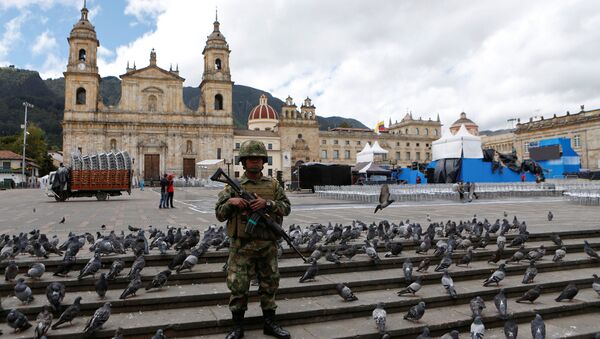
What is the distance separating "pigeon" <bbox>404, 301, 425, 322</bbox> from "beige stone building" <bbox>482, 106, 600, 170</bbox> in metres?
59.5

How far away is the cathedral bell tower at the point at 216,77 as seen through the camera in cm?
5459

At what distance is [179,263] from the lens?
16.2 feet

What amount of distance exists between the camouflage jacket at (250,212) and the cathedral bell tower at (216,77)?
53143 millimetres

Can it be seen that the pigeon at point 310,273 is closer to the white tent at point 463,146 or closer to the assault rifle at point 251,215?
the assault rifle at point 251,215

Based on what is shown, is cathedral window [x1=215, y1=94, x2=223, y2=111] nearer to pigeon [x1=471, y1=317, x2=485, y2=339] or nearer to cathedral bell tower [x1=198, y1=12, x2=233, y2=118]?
cathedral bell tower [x1=198, y1=12, x2=233, y2=118]

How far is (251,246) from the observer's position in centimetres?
351

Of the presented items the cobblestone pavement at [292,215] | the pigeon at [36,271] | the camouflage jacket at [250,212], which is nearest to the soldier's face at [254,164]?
the camouflage jacket at [250,212]

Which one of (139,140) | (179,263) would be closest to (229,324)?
(179,263)

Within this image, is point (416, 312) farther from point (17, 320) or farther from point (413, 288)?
point (17, 320)

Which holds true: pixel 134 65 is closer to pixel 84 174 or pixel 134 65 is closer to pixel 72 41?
pixel 72 41

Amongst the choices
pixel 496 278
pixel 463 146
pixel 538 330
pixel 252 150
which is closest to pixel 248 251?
pixel 252 150

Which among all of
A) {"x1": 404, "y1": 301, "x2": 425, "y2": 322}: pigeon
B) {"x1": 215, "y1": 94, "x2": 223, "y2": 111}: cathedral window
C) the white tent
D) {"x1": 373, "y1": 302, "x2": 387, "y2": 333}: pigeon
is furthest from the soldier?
{"x1": 215, "y1": 94, "x2": 223, "y2": 111}: cathedral window

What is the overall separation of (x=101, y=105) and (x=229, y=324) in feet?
181

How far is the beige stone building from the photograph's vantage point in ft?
172
